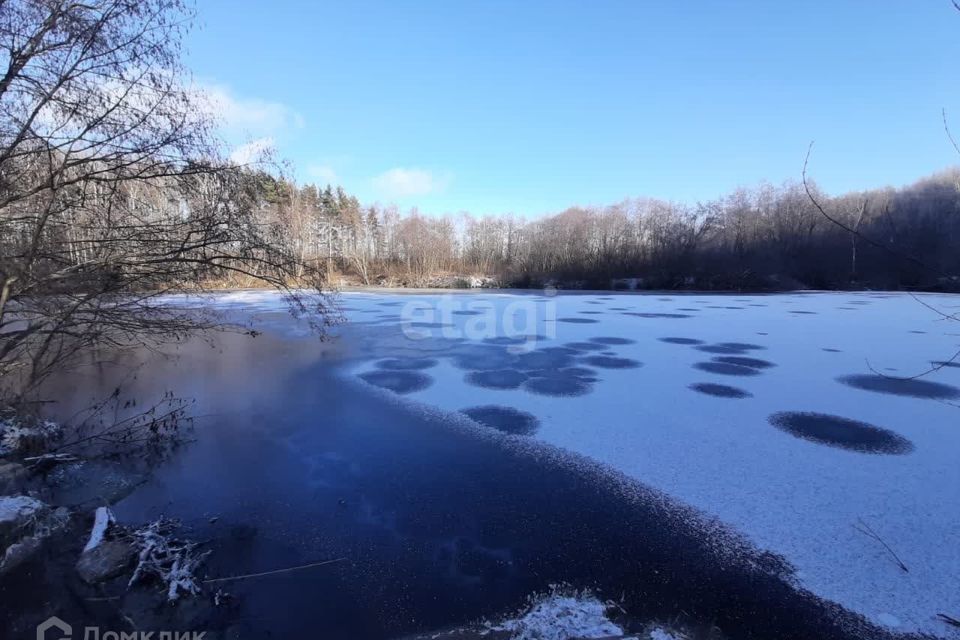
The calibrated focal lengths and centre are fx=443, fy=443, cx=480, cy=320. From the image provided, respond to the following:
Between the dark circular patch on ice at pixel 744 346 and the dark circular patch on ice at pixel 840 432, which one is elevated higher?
the dark circular patch on ice at pixel 744 346

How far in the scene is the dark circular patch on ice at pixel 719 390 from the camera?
629cm

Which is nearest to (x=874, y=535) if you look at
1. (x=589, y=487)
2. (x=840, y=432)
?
(x=589, y=487)

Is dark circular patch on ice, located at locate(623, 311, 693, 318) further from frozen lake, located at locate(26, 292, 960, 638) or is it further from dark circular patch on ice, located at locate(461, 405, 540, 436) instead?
dark circular patch on ice, located at locate(461, 405, 540, 436)

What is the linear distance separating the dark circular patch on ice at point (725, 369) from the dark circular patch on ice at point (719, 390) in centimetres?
82

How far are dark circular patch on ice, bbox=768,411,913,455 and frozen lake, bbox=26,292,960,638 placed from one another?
0.03 meters

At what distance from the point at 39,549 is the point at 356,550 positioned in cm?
224

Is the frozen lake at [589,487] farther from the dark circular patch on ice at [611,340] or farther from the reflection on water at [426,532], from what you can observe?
the dark circular patch on ice at [611,340]

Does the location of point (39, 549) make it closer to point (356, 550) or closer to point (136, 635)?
point (136, 635)

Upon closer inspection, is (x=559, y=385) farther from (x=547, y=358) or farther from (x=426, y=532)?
(x=426, y=532)

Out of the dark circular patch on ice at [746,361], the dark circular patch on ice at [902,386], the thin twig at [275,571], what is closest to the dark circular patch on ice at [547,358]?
the dark circular patch on ice at [746,361]

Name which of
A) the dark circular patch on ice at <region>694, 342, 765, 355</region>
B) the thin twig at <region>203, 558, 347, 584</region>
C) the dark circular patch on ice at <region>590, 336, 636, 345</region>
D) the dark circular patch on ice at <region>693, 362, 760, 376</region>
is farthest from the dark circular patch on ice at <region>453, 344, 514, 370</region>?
the thin twig at <region>203, 558, 347, 584</region>

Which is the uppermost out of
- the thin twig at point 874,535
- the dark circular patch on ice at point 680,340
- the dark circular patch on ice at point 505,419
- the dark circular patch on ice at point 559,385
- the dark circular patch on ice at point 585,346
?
the dark circular patch on ice at point 680,340

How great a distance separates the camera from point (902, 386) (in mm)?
6781

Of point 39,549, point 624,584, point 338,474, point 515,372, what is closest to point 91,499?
point 39,549
